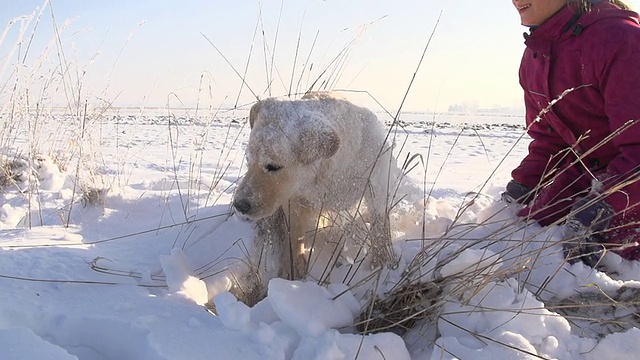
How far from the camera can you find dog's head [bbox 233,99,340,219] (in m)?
2.30

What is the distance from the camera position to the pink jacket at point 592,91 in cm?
219

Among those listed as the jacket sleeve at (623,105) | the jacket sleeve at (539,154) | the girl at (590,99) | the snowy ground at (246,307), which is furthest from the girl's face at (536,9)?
the snowy ground at (246,307)

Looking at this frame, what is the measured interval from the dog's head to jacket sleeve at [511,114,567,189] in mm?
1489

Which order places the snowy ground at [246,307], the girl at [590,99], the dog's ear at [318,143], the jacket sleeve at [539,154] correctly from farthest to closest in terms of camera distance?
the jacket sleeve at [539,154], the dog's ear at [318,143], the girl at [590,99], the snowy ground at [246,307]

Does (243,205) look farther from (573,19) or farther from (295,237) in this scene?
(573,19)

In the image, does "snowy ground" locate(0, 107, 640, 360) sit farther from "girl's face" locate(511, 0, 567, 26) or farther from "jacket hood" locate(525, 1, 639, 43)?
"girl's face" locate(511, 0, 567, 26)

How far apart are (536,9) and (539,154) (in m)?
0.94

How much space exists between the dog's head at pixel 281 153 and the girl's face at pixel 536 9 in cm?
128

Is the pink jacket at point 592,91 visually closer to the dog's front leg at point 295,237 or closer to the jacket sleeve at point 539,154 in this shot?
the jacket sleeve at point 539,154

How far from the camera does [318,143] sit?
2.28 m

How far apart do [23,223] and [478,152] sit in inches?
281

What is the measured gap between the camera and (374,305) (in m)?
1.62

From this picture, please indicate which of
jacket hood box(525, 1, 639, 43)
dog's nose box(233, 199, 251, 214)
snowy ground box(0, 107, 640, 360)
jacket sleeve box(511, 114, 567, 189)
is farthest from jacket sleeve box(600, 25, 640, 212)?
dog's nose box(233, 199, 251, 214)

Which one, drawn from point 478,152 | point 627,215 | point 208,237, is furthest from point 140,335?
point 478,152
